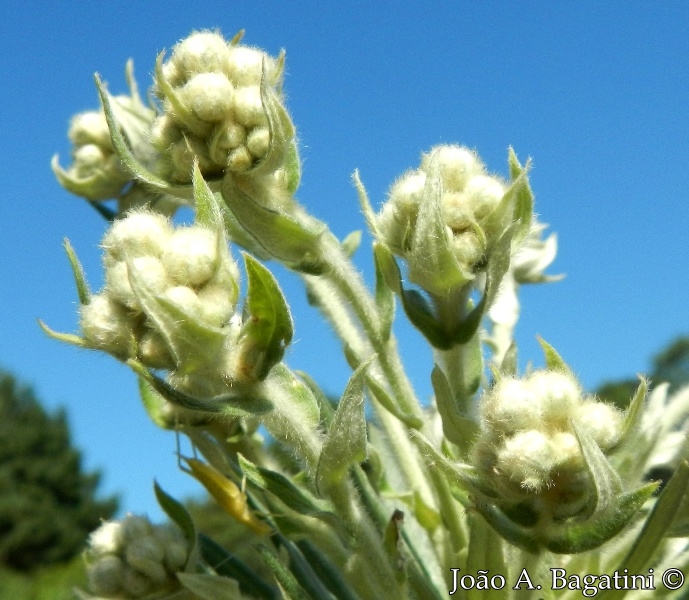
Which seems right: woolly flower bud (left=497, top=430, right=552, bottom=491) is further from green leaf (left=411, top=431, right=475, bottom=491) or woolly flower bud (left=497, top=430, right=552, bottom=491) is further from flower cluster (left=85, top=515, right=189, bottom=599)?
flower cluster (left=85, top=515, right=189, bottom=599)

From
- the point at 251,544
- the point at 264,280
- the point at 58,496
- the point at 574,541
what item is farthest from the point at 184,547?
the point at 58,496

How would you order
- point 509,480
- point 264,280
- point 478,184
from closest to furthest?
point 509,480
point 264,280
point 478,184

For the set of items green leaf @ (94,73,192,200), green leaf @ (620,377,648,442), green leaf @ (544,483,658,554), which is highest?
green leaf @ (94,73,192,200)

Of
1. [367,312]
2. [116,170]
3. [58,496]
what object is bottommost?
[367,312]

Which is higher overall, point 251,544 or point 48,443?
point 48,443

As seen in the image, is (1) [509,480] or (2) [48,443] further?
(2) [48,443]

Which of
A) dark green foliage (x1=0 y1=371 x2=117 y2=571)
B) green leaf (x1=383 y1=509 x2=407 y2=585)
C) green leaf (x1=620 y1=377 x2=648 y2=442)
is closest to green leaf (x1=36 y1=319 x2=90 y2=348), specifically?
green leaf (x1=383 y1=509 x2=407 y2=585)

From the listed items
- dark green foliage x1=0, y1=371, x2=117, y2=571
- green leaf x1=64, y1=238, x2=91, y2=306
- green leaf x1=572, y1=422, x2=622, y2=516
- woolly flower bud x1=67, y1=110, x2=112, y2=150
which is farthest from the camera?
dark green foliage x1=0, y1=371, x2=117, y2=571

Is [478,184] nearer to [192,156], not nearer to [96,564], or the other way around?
[192,156]
